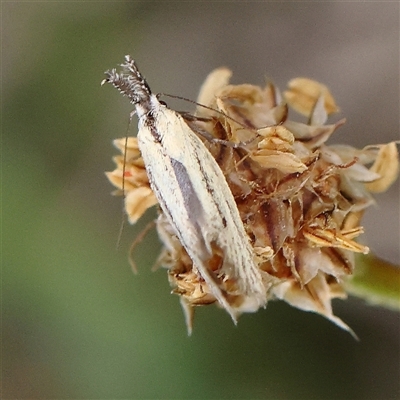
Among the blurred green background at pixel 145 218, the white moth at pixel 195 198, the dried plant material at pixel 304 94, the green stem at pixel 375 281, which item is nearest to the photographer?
the white moth at pixel 195 198

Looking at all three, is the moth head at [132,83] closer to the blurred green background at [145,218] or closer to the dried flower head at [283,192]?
the dried flower head at [283,192]

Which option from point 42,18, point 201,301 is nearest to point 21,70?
point 42,18

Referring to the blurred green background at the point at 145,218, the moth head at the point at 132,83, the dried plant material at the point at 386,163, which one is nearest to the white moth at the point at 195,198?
the moth head at the point at 132,83

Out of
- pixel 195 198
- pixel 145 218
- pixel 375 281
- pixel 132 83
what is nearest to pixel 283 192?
pixel 195 198

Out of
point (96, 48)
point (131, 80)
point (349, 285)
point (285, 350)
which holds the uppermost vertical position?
point (96, 48)

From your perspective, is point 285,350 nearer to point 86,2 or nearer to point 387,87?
point 387,87

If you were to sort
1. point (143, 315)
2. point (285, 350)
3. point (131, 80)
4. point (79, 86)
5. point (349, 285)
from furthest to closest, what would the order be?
point (79, 86), point (143, 315), point (285, 350), point (131, 80), point (349, 285)

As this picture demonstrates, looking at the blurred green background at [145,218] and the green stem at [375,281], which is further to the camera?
the blurred green background at [145,218]
